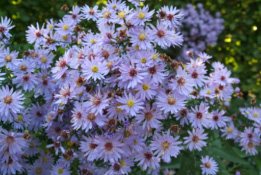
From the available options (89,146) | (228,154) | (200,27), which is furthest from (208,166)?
(200,27)

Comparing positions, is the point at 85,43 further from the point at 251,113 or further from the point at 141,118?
the point at 251,113

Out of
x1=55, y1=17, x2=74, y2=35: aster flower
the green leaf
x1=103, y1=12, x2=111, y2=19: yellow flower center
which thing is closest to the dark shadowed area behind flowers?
the green leaf

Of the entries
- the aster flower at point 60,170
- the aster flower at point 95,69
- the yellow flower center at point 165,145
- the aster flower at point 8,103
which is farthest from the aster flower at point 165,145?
the aster flower at point 8,103

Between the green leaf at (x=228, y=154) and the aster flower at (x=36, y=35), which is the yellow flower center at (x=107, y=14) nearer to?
the aster flower at (x=36, y=35)

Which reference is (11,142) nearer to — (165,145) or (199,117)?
(165,145)

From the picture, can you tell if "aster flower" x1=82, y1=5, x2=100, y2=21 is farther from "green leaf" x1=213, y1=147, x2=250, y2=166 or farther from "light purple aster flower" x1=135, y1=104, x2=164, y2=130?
"green leaf" x1=213, y1=147, x2=250, y2=166

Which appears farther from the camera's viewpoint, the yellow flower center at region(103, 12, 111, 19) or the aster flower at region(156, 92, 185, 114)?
the yellow flower center at region(103, 12, 111, 19)

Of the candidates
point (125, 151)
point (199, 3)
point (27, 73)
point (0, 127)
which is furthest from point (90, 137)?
point (199, 3)
